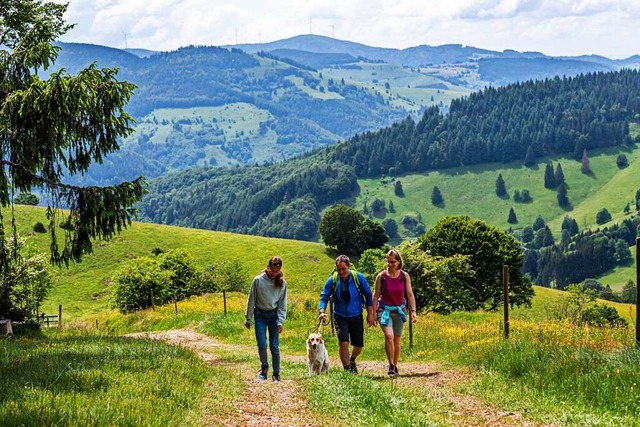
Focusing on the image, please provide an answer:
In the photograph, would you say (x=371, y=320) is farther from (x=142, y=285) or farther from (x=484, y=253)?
(x=484, y=253)

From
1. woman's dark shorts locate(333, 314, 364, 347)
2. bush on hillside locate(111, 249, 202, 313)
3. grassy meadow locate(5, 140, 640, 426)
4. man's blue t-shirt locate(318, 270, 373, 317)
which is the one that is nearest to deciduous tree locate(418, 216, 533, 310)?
bush on hillside locate(111, 249, 202, 313)

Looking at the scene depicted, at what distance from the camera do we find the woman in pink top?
14.4 meters

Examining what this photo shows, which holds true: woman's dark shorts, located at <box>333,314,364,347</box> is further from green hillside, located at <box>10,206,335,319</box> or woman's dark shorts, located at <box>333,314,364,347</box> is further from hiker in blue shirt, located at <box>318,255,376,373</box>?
green hillside, located at <box>10,206,335,319</box>

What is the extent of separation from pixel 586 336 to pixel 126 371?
9297mm

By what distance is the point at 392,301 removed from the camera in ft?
47.5

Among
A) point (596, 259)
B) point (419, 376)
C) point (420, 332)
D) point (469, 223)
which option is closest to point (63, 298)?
point (469, 223)

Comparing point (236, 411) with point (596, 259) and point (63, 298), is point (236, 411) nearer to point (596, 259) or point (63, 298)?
point (63, 298)

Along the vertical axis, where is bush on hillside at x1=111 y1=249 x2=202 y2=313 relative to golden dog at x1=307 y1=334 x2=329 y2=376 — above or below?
below

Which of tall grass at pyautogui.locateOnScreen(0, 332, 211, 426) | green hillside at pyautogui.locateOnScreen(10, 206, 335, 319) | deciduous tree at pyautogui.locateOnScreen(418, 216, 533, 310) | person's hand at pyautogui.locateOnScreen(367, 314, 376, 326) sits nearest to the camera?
tall grass at pyautogui.locateOnScreen(0, 332, 211, 426)

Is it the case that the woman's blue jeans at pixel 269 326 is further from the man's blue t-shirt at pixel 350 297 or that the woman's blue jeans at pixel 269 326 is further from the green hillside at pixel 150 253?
the green hillside at pixel 150 253

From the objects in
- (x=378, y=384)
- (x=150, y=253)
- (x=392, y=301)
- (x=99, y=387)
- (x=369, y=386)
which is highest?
(x=392, y=301)

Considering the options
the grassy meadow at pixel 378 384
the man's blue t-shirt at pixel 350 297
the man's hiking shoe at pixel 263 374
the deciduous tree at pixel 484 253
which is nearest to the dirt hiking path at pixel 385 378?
the grassy meadow at pixel 378 384

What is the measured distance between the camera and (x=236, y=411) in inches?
384

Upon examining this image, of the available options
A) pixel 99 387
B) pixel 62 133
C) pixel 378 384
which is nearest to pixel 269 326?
pixel 378 384
